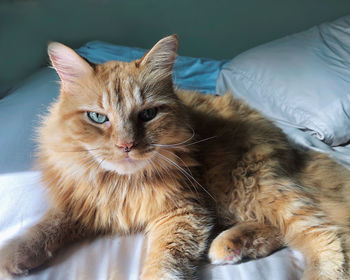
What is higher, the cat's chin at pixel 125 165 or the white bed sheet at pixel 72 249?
the cat's chin at pixel 125 165

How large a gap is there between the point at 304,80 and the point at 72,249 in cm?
168

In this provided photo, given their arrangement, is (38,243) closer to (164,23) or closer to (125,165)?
(125,165)

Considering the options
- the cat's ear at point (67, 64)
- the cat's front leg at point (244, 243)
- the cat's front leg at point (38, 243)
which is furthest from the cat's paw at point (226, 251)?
the cat's ear at point (67, 64)

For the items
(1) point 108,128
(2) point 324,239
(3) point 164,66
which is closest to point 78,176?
(1) point 108,128

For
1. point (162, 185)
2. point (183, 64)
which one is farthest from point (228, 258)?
point (183, 64)

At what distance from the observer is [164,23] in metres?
2.88

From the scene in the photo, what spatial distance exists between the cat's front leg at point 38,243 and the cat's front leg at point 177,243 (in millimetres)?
303

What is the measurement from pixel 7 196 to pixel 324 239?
126 centimetres

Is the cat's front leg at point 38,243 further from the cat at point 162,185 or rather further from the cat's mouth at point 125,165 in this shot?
the cat's mouth at point 125,165

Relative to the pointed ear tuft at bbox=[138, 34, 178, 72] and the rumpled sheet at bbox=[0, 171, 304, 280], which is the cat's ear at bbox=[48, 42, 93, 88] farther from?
the rumpled sheet at bbox=[0, 171, 304, 280]

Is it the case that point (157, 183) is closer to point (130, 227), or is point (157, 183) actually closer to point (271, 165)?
point (130, 227)

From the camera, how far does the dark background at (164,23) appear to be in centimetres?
238

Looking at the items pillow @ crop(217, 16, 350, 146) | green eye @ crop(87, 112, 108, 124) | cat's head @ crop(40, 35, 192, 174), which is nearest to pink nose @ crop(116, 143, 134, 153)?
cat's head @ crop(40, 35, 192, 174)

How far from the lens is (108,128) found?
1192 millimetres
